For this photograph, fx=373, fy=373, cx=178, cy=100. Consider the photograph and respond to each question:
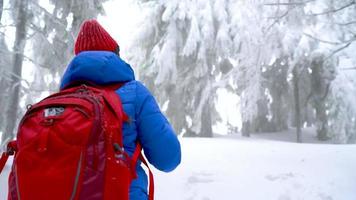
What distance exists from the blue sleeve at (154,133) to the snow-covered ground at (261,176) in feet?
12.5

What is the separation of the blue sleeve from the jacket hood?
0.11 m

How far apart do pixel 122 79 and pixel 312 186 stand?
187 inches

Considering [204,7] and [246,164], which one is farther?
[204,7]

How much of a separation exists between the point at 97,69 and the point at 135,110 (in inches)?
10.1

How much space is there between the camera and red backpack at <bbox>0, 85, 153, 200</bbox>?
142 cm

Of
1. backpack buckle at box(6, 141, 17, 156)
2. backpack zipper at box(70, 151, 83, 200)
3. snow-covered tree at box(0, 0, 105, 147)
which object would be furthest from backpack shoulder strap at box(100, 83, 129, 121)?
snow-covered tree at box(0, 0, 105, 147)

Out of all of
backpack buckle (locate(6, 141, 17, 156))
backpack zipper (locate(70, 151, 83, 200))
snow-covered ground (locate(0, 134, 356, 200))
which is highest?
backpack buckle (locate(6, 141, 17, 156))

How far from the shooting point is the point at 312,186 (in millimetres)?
5668

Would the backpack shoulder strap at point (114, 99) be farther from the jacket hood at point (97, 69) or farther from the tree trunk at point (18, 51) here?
the tree trunk at point (18, 51)

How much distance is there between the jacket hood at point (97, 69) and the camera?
173cm

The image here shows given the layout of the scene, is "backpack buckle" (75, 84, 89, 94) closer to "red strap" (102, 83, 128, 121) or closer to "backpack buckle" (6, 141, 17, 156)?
"red strap" (102, 83, 128, 121)

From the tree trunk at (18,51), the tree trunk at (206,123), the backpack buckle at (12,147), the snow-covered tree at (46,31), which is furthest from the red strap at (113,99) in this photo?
the tree trunk at (206,123)

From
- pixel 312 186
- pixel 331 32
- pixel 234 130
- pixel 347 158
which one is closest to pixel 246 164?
pixel 312 186

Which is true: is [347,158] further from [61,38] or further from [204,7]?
[204,7]
